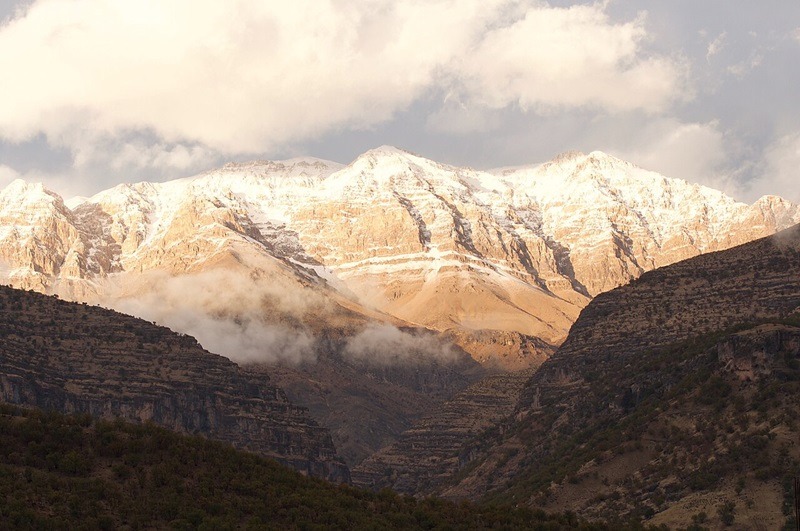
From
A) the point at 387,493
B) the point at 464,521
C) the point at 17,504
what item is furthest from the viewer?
the point at 387,493

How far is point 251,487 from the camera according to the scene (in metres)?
147

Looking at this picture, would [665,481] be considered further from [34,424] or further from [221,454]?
[34,424]

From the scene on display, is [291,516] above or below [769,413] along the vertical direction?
below

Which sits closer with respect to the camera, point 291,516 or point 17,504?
point 17,504

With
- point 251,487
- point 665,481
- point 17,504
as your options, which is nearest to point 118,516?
point 17,504

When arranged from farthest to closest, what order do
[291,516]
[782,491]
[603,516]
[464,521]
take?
[603,516], [782,491], [464,521], [291,516]

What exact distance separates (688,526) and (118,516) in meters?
69.4

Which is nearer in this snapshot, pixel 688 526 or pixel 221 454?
pixel 221 454

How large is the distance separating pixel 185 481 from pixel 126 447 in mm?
6090

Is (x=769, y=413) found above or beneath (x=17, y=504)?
above

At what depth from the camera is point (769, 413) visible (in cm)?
19812

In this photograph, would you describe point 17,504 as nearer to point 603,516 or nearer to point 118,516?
point 118,516

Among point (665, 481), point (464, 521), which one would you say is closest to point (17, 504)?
point (464, 521)

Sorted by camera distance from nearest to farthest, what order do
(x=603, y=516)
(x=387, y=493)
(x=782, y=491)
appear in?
(x=387, y=493), (x=782, y=491), (x=603, y=516)
